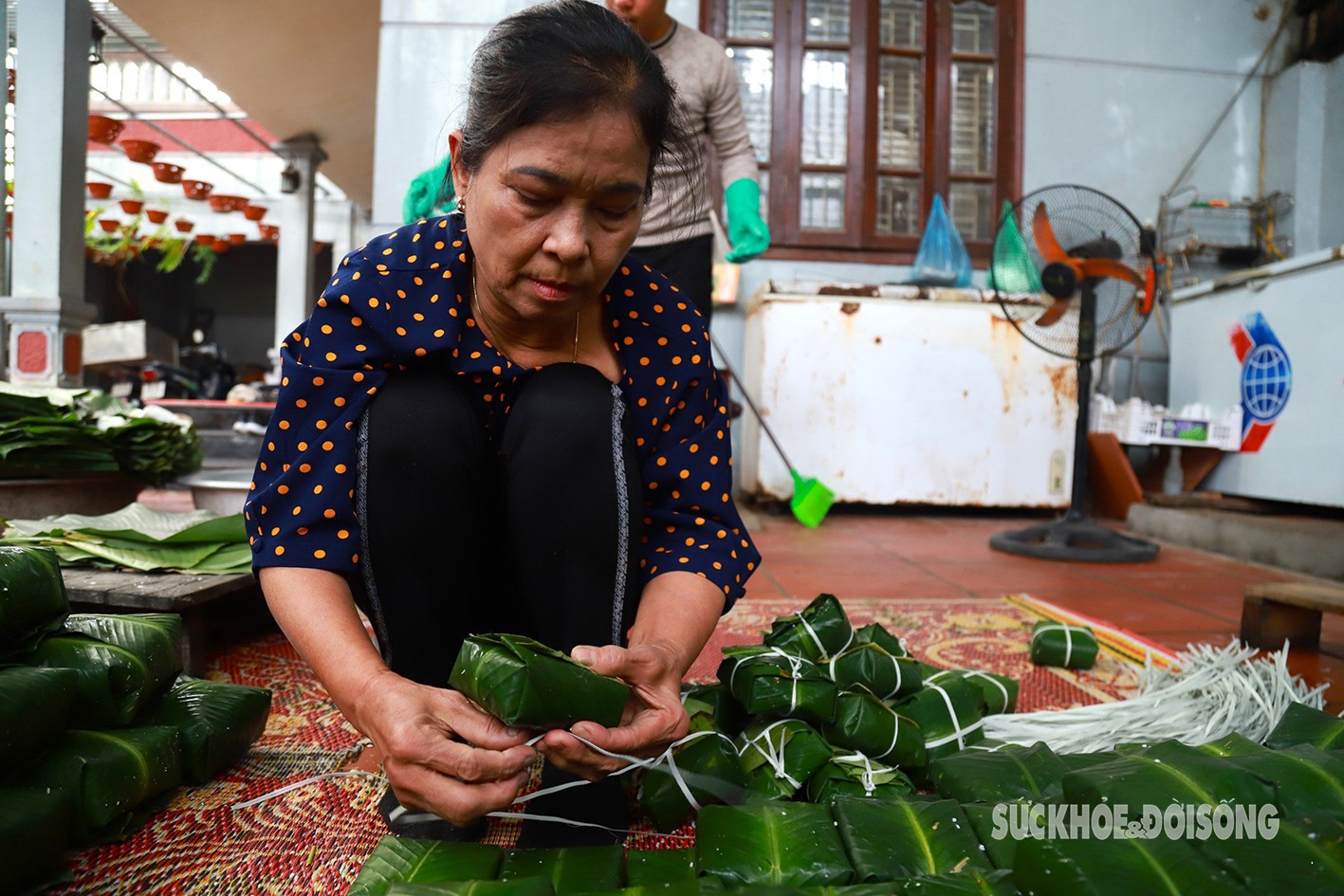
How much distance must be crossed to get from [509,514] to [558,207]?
1.12ft

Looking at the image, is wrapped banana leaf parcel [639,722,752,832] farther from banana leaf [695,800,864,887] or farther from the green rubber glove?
the green rubber glove

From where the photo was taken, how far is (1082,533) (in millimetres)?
3141

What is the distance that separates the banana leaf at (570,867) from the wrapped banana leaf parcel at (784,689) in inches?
11.8

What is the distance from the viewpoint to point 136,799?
2.87 feet

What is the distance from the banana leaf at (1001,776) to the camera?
0.86 m

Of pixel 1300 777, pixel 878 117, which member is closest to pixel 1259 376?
pixel 878 117

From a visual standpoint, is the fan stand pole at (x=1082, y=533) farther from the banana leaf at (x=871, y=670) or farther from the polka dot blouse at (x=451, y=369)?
the polka dot blouse at (x=451, y=369)

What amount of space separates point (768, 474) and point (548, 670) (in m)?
3.35

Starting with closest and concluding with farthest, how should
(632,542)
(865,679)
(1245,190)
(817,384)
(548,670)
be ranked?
(548,670) → (632,542) → (865,679) → (817,384) → (1245,190)

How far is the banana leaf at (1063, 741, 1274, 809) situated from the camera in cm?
72

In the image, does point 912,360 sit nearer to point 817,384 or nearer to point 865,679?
point 817,384

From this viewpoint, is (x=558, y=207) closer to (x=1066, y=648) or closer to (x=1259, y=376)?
(x=1066, y=648)

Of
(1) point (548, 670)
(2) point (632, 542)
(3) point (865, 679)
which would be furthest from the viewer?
(3) point (865, 679)

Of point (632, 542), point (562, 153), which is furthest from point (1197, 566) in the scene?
point (562, 153)
